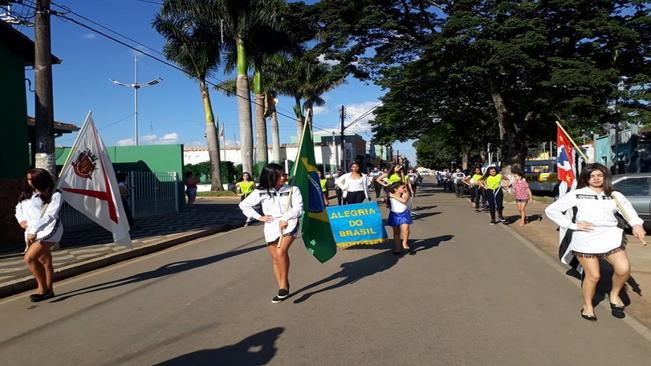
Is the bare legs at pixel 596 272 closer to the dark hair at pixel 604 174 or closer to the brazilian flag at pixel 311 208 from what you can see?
the dark hair at pixel 604 174

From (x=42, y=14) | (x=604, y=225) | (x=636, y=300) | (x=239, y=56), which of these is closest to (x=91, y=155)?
(x=42, y=14)

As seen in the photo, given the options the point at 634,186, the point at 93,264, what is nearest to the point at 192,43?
the point at 93,264

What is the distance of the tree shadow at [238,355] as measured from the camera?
437 cm

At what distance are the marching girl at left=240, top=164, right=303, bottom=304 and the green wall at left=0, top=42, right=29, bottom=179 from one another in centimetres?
982

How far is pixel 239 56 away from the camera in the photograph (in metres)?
28.1

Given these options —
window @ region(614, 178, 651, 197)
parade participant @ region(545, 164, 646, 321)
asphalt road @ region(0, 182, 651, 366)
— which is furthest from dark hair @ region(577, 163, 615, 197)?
window @ region(614, 178, 651, 197)

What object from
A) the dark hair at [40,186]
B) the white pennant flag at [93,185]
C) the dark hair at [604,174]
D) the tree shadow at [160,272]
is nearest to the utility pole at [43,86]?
the white pennant flag at [93,185]

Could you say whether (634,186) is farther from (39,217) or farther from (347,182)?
(39,217)

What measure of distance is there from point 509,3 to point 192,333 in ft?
67.1

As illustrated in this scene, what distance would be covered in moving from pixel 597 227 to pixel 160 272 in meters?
6.37

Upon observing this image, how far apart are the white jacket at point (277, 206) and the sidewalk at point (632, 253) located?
368 cm

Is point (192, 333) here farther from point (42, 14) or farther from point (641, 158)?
point (641, 158)

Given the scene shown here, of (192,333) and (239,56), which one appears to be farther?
(239,56)

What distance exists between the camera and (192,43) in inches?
1141
